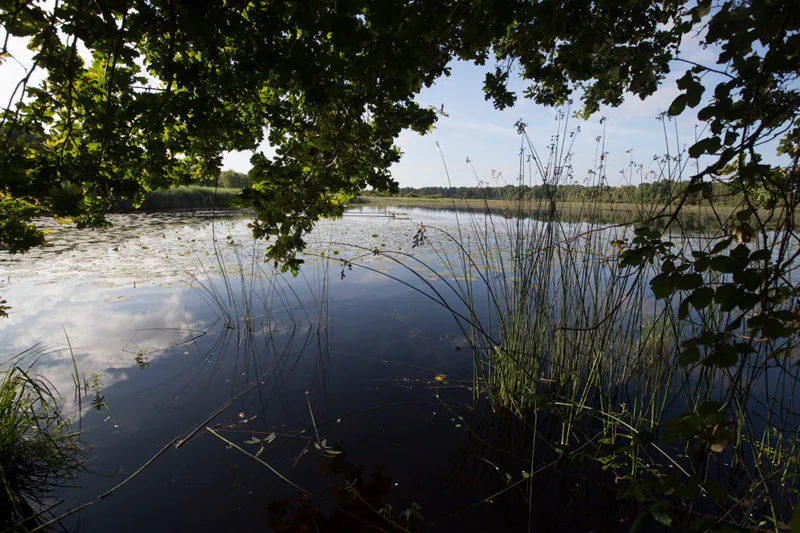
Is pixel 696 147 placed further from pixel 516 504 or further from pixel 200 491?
pixel 200 491

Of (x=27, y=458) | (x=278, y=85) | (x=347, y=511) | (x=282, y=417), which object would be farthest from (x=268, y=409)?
(x=278, y=85)

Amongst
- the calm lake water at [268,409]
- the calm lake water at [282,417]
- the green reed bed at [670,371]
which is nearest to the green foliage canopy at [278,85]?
the green reed bed at [670,371]

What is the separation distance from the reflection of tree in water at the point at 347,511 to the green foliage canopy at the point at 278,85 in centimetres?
126

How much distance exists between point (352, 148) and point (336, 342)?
93.7 inches

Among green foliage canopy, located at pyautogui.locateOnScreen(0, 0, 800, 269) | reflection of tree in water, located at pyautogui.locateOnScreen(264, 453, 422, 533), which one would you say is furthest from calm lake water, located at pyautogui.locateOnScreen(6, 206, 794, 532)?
green foliage canopy, located at pyautogui.locateOnScreen(0, 0, 800, 269)

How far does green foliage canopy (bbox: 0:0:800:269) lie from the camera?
809mm

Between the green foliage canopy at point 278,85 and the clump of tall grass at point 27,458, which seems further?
the clump of tall grass at point 27,458

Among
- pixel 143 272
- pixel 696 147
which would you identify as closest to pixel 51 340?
pixel 143 272

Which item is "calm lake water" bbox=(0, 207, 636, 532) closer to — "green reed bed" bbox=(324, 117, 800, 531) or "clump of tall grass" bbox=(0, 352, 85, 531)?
"clump of tall grass" bbox=(0, 352, 85, 531)

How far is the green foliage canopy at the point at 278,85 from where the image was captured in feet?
2.65

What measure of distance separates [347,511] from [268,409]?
1.01 metres

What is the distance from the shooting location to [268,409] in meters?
2.40

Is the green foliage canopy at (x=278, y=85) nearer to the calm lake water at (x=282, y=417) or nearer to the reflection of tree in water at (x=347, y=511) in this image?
the calm lake water at (x=282, y=417)

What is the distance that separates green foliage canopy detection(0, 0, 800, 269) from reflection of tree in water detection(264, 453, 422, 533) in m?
1.26
